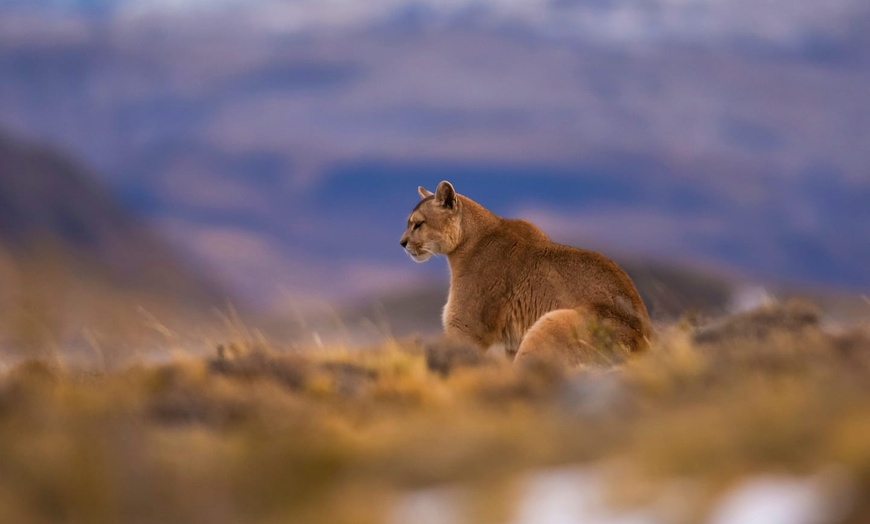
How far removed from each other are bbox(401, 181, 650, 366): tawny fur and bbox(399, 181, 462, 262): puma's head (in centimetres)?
1

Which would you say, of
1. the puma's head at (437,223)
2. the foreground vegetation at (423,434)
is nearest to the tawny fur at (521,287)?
the puma's head at (437,223)

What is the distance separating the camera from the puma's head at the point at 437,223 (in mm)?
12727

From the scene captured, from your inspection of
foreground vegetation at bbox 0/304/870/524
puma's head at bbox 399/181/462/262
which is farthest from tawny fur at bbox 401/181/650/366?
foreground vegetation at bbox 0/304/870/524

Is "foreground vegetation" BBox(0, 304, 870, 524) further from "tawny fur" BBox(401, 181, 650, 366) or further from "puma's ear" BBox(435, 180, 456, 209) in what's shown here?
"puma's ear" BBox(435, 180, 456, 209)

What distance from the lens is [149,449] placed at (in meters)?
6.73

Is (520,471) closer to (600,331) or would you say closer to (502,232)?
(600,331)

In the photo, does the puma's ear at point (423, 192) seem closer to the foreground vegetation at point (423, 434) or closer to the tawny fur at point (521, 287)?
the tawny fur at point (521, 287)

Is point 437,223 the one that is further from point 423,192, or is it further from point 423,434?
point 423,434

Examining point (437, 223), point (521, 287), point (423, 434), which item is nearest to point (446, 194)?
point (437, 223)

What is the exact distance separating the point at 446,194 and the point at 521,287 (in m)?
1.59

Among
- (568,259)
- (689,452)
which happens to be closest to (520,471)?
(689,452)

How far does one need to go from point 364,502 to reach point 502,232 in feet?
23.5

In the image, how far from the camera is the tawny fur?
10.7 meters

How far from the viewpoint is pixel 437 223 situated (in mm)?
12797
